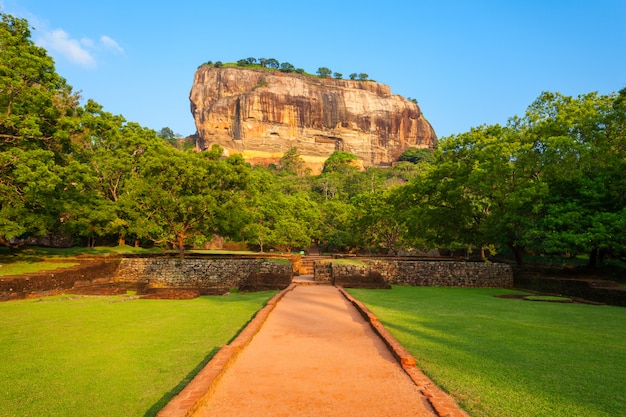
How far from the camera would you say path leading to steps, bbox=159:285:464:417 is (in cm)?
394

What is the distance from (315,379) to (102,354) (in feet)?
11.1

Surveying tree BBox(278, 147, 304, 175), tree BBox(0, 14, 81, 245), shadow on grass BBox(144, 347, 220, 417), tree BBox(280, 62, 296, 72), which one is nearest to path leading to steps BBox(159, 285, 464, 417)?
shadow on grass BBox(144, 347, 220, 417)

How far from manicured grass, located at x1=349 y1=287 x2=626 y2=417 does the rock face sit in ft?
304

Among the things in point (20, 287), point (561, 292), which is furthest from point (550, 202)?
point (20, 287)

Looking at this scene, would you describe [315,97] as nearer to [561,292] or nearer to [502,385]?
[561,292]

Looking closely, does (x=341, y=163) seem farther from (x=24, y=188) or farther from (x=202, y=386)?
(x=202, y=386)

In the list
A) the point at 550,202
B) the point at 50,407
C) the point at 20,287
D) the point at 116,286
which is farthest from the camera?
the point at 550,202

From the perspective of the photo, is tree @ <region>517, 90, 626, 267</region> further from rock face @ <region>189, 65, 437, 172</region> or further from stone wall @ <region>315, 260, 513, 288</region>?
rock face @ <region>189, 65, 437, 172</region>

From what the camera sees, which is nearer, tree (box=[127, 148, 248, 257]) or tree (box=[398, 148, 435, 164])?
tree (box=[127, 148, 248, 257])

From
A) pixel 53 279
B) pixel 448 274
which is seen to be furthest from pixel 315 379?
pixel 448 274

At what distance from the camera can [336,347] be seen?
21.5 ft

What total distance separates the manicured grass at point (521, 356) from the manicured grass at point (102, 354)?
3453 millimetres

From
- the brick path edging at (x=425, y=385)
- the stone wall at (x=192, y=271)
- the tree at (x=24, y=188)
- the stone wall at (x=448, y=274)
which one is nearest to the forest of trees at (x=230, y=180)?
the tree at (x=24, y=188)

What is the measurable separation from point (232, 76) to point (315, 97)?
23.8m
